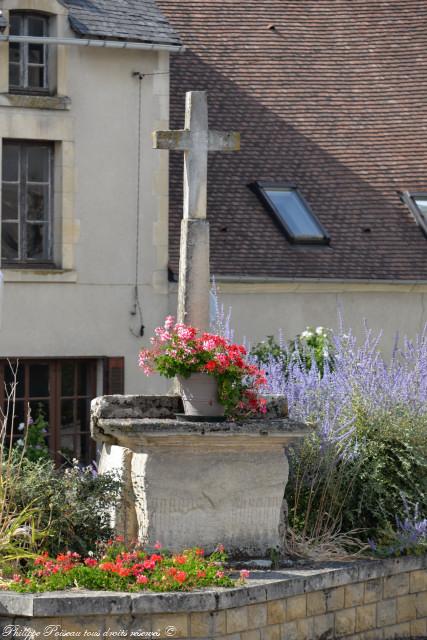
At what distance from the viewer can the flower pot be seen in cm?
993

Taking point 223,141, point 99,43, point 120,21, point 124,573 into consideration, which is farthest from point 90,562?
point 120,21

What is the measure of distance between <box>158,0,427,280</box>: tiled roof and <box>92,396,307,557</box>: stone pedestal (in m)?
8.45

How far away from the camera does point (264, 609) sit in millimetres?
9180

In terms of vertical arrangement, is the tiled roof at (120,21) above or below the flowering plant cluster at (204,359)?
Result: above

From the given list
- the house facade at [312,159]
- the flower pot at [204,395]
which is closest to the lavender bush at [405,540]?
the flower pot at [204,395]

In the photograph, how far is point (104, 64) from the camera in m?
18.0

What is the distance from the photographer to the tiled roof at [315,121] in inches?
754

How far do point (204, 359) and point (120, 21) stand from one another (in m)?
8.76

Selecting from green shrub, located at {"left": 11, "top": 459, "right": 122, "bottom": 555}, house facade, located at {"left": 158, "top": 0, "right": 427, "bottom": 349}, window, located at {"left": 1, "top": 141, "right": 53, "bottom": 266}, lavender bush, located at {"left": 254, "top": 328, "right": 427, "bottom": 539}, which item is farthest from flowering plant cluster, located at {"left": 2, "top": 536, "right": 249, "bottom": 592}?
house facade, located at {"left": 158, "top": 0, "right": 427, "bottom": 349}

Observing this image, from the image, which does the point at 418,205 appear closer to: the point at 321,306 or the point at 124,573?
the point at 321,306

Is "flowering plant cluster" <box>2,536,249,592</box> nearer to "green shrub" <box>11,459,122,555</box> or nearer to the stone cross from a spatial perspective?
"green shrub" <box>11,459,122,555</box>

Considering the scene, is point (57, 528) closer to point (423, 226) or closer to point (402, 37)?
point (423, 226)

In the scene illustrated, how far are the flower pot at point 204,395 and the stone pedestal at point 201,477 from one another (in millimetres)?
224

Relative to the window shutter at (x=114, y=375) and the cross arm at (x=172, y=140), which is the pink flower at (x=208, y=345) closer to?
the cross arm at (x=172, y=140)
